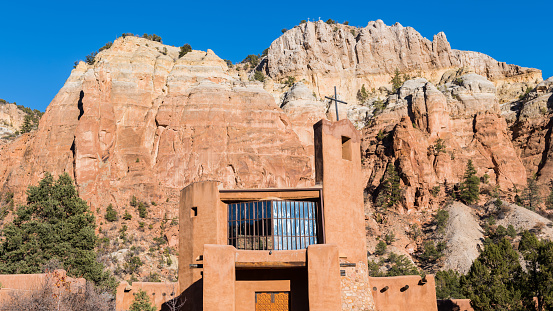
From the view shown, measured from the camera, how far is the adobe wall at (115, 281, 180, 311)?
32.5 metres

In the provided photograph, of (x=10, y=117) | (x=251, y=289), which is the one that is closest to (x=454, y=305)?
(x=251, y=289)

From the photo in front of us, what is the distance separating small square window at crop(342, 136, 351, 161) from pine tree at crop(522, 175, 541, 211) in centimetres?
4744

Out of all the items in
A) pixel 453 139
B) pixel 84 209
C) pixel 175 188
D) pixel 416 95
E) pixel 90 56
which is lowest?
pixel 84 209

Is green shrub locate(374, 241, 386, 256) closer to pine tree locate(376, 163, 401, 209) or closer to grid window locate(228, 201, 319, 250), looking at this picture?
pine tree locate(376, 163, 401, 209)

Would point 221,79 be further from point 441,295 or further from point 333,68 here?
point 441,295

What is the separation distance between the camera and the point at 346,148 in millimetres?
32656

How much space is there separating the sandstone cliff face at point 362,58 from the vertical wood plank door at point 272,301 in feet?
246

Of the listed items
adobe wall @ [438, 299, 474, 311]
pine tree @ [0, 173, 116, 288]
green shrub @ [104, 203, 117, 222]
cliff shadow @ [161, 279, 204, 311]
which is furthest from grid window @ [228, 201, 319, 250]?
green shrub @ [104, 203, 117, 222]

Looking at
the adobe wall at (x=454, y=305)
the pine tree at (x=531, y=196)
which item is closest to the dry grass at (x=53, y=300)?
the adobe wall at (x=454, y=305)

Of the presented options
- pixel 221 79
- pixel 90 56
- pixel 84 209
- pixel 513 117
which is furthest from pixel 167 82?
Result: pixel 513 117

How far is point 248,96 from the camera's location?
8062cm

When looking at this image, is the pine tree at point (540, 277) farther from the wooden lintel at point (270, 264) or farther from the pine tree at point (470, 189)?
the pine tree at point (470, 189)

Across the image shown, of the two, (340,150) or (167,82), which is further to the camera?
(167,82)

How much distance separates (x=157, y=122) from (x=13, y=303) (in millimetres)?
51200
